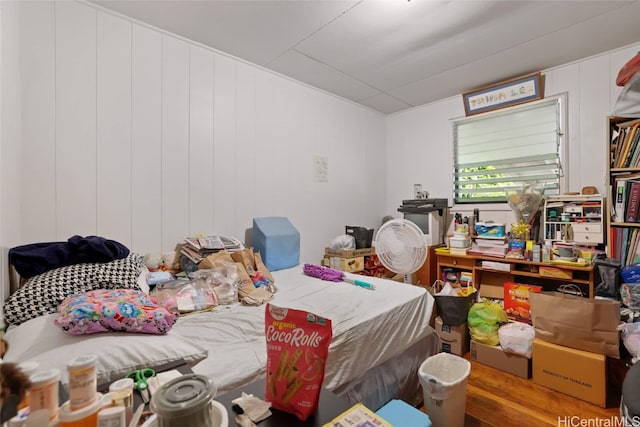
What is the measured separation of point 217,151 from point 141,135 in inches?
21.1

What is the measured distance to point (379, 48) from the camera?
7.49ft

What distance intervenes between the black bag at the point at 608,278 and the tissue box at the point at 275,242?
225 centimetres

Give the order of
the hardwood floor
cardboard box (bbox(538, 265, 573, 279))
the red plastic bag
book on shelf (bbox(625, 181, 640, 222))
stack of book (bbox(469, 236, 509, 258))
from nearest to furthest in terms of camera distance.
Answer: the hardwood floor
the red plastic bag
book on shelf (bbox(625, 181, 640, 222))
cardboard box (bbox(538, 265, 573, 279))
stack of book (bbox(469, 236, 509, 258))

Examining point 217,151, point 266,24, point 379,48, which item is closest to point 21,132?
point 217,151

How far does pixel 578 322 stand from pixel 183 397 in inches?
88.9

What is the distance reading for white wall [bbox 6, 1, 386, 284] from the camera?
1.63m

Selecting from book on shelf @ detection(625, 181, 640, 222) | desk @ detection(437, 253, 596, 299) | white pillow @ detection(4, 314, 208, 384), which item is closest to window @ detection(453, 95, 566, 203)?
book on shelf @ detection(625, 181, 640, 222)

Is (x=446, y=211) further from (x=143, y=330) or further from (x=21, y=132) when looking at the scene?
(x=21, y=132)

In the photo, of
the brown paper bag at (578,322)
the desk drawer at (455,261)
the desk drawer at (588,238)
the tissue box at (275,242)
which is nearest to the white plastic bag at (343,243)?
the tissue box at (275,242)

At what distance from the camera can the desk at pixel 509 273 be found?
2207 millimetres

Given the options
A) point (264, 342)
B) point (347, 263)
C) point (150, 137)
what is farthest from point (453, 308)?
point (150, 137)

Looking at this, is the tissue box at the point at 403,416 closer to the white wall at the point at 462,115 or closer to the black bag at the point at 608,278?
the black bag at the point at 608,278

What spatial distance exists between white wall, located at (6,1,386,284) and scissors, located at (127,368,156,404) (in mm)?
1008

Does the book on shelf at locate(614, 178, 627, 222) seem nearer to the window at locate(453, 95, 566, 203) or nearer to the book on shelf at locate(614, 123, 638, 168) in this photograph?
the book on shelf at locate(614, 123, 638, 168)
